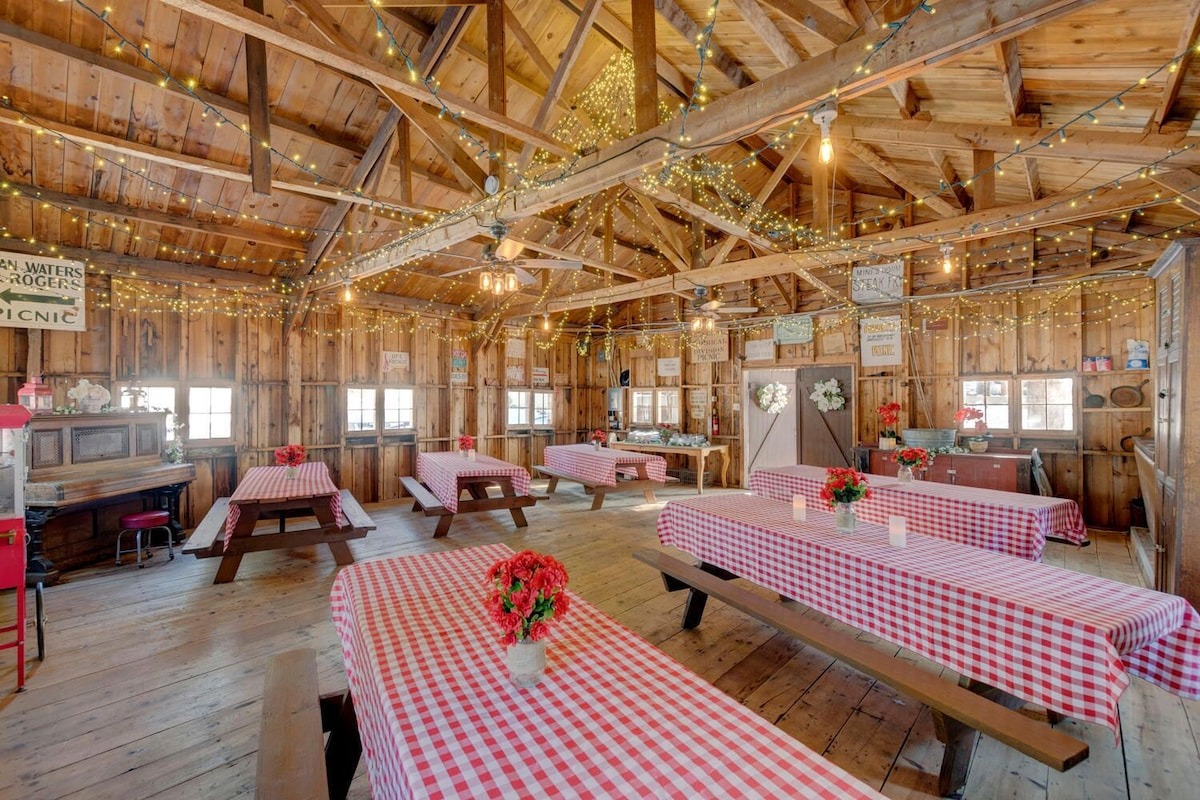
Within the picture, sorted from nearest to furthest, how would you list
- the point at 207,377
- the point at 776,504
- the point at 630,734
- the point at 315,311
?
the point at 630,734
the point at 776,504
the point at 207,377
the point at 315,311

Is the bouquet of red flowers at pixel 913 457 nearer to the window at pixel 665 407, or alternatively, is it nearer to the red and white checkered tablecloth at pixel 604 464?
the red and white checkered tablecloth at pixel 604 464

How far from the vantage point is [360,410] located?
8070 millimetres

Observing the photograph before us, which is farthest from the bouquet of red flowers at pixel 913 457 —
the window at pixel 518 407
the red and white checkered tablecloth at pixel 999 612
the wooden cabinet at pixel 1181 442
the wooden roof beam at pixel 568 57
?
the window at pixel 518 407

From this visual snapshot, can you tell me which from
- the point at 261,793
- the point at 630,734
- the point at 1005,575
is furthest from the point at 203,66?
the point at 1005,575

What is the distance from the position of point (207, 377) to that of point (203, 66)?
393 cm

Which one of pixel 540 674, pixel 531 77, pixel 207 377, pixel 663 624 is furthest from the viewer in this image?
pixel 207 377

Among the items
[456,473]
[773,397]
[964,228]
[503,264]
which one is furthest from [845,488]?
[773,397]

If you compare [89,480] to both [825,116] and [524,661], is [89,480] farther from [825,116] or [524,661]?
[825,116]

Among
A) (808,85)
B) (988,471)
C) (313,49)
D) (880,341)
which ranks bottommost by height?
(988,471)

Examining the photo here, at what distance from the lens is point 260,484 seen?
Answer: 494cm

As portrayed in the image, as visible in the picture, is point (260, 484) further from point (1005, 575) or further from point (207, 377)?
point (1005, 575)

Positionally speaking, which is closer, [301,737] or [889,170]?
[301,737]

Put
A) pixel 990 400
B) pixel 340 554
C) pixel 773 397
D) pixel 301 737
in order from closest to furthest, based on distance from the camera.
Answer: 1. pixel 301 737
2. pixel 340 554
3. pixel 990 400
4. pixel 773 397

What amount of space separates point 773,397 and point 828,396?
36.7 inches
